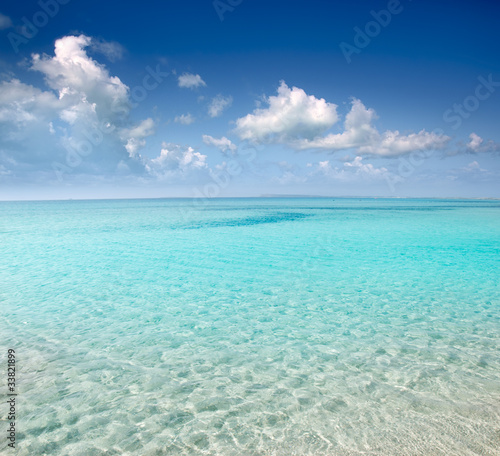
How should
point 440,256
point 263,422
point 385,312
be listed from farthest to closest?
1. point 440,256
2. point 385,312
3. point 263,422

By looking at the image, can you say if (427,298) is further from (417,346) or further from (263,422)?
(263,422)

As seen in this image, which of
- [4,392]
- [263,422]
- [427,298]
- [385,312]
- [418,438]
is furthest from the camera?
[427,298]

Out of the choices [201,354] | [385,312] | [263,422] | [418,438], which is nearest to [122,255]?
[201,354]

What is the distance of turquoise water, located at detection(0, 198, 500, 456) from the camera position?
456cm

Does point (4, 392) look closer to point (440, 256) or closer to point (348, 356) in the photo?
point (348, 356)

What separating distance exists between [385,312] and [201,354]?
596 cm

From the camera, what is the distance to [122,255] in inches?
803

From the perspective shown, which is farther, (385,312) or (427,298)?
(427,298)

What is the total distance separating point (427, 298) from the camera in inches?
439

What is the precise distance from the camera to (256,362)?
22.3 ft

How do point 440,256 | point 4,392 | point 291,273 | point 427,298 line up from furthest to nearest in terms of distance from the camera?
point 440,256 < point 291,273 < point 427,298 < point 4,392

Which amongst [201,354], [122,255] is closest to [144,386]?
[201,354]

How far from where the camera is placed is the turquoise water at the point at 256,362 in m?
4.56

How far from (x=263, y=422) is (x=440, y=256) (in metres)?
18.7
